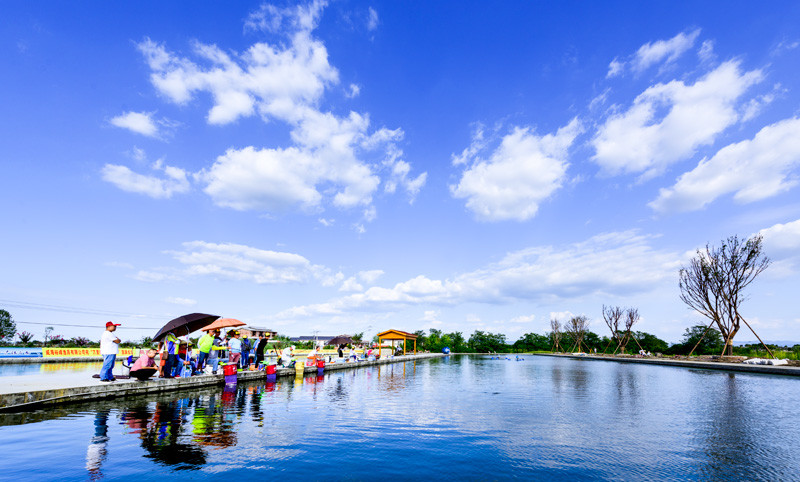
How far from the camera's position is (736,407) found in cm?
1335

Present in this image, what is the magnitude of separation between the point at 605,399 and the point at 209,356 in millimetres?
18049

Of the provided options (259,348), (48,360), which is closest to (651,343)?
(259,348)

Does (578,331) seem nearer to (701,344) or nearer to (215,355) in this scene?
(701,344)

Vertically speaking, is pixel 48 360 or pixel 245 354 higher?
pixel 245 354

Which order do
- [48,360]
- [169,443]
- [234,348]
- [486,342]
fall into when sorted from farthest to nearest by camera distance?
[486,342]
[48,360]
[234,348]
[169,443]

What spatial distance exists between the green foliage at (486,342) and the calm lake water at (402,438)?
7389 cm

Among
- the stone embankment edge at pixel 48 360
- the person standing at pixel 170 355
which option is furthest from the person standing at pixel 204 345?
the stone embankment edge at pixel 48 360

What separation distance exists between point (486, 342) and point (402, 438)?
272 ft

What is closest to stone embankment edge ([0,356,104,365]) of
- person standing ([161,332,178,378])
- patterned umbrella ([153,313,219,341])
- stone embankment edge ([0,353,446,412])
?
patterned umbrella ([153,313,219,341])

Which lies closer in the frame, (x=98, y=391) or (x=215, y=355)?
(x=98, y=391)

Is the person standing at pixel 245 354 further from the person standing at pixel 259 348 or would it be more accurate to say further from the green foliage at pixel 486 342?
the green foliage at pixel 486 342

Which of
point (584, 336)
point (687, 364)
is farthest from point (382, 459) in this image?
point (584, 336)

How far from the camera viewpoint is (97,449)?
7441 mm

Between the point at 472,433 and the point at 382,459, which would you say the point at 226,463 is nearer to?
the point at 382,459
